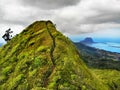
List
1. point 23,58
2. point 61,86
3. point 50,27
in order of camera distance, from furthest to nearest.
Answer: point 50,27 < point 23,58 < point 61,86

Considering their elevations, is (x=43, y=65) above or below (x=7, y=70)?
above

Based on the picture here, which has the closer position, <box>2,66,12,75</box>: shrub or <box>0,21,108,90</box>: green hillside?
<box>0,21,108,90</box>: green hillside

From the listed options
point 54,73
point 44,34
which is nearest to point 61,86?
point 54,73

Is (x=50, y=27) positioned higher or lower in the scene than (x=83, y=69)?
higher

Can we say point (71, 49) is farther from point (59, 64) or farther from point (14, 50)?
point (14, 50)

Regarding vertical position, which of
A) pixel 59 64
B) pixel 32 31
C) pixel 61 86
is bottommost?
pixel 61 86

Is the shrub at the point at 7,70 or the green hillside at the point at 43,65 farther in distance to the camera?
the shrub at the point at 7,70

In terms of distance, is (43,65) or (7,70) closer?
(43,65)

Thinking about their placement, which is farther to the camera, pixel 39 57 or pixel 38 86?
pixel 39 57
